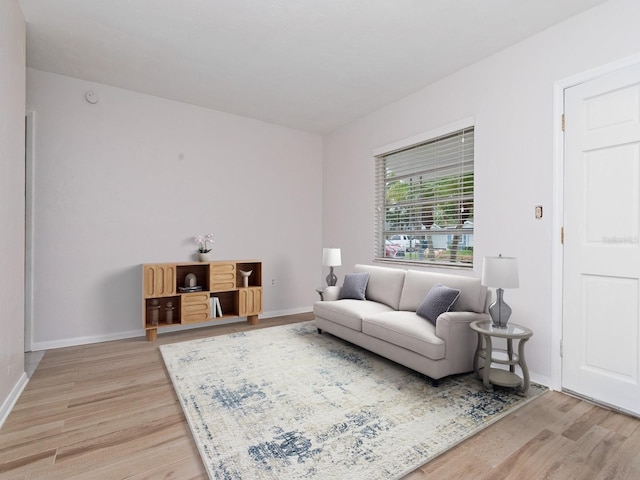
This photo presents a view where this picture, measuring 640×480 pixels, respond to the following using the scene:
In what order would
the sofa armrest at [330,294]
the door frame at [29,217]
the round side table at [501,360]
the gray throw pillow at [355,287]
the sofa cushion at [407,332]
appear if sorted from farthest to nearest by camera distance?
1. the sofa armrest at [330,294]
2. the gray throw pillow at [355,287]
3. the door frame at [29,217]
4. the sofa cushion at [407,332]
5. the round side table at [501,360]

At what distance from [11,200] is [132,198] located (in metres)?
1.77

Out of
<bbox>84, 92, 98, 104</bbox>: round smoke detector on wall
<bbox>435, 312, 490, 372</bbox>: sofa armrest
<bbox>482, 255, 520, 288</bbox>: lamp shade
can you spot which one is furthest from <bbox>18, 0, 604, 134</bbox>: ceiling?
<bbox>435, 312, 490, 372</bbox>: sofa armrest

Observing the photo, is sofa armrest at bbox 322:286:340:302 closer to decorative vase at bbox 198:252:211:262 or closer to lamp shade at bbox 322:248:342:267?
lamp shade at bbox 322:248:342:267

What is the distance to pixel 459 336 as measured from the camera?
2766mm

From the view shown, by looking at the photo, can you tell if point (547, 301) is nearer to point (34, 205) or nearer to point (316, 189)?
point (316, 189)

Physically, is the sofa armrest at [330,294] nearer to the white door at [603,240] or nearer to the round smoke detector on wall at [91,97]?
the white door at [603,240]

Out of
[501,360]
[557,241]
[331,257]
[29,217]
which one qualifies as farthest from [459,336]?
[29,217]

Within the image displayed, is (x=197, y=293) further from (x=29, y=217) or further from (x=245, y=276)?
(x=29, y=217)

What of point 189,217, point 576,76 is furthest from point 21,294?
point 576,76

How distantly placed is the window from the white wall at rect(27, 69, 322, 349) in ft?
5.29

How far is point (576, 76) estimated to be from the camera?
2.67 m

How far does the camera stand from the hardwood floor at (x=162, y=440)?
5.72 ft

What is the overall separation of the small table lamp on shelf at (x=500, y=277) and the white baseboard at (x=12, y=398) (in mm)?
3492

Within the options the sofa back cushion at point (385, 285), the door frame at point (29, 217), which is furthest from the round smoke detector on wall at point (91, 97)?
the sofa back cushion at point (385, 285)
